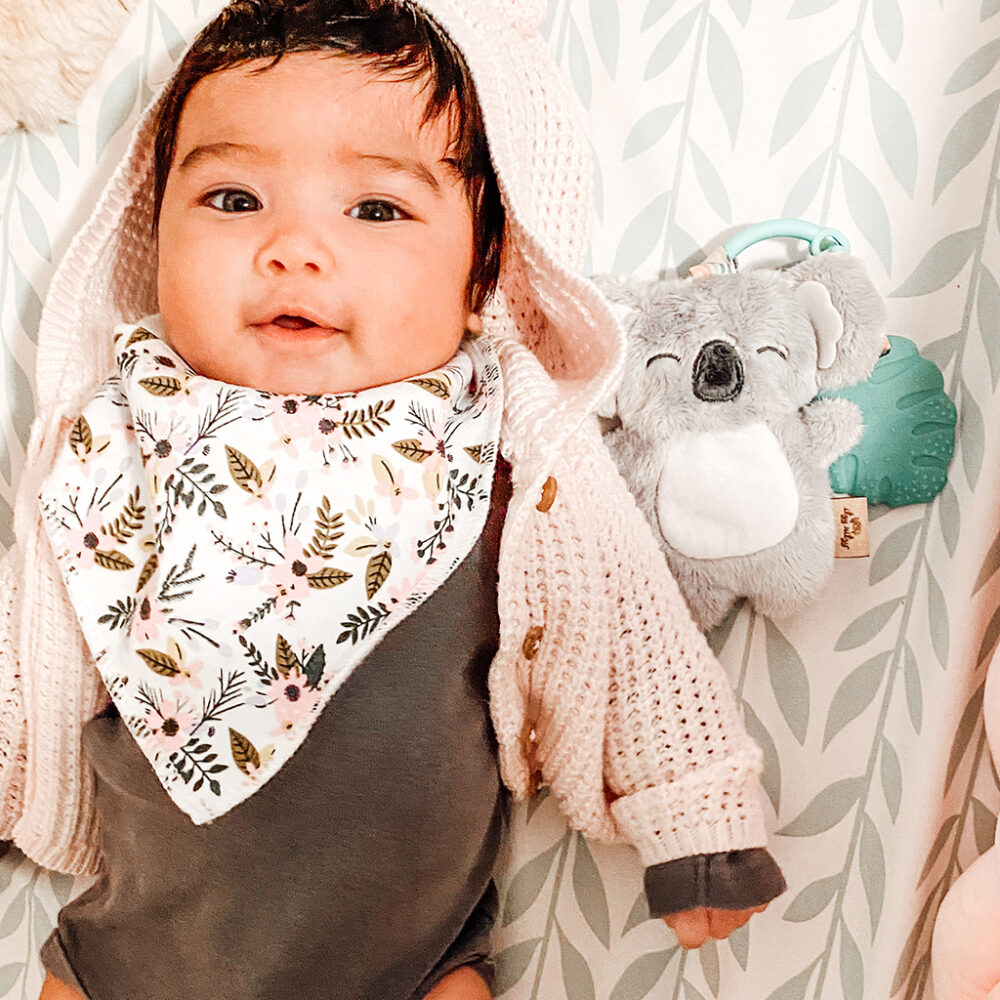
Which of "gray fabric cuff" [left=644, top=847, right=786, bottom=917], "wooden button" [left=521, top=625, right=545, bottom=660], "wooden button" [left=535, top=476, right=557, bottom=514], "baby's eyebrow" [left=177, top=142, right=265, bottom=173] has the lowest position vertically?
"gray fabric cuff" [left=644, top=847, right=786, bottom=917]

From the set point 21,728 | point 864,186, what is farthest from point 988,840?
point 21,728

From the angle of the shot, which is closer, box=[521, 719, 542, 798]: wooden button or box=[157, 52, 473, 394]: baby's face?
box=[157, 52, 473, 394]: baby's face

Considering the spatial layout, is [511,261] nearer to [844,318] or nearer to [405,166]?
[405,166]

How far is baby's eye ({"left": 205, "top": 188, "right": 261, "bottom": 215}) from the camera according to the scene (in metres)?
0.85

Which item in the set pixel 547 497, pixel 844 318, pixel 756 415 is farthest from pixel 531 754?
pixel 844 318

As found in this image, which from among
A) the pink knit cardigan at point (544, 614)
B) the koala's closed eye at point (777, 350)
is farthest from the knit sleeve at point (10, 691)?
A: the koala's closed eye at point (777, 350)

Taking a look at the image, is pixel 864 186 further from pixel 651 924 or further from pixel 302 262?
pixel 651 924

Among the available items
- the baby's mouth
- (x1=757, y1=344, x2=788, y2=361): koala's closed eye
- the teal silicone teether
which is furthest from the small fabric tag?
the baby's mouth

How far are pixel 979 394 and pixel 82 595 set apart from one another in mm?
780

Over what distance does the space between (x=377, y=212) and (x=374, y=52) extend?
13 centimetres

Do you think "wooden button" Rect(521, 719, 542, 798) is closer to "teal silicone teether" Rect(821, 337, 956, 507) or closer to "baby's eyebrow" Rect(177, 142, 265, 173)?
"teal silicone teether" Rect(821, 337, 956, 507)

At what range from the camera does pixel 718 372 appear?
2.97 feet

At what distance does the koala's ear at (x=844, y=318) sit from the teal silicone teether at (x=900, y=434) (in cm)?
2

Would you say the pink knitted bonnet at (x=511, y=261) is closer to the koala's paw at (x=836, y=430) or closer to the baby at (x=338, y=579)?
the baby at (x=338, y=579)
